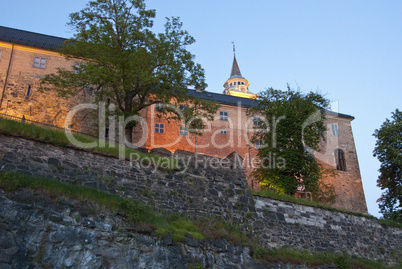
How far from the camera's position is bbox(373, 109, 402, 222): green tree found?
3244 cm

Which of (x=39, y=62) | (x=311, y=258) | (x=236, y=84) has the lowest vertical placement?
(x=311, y=258)

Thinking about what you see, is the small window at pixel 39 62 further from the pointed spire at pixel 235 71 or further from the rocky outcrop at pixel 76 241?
the pointed spire at pixel 235 71

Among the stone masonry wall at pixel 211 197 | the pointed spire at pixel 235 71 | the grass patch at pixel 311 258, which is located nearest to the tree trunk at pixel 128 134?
the stone masonry wall at pixel 211 197

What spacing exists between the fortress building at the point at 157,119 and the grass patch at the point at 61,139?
7344 millimetres

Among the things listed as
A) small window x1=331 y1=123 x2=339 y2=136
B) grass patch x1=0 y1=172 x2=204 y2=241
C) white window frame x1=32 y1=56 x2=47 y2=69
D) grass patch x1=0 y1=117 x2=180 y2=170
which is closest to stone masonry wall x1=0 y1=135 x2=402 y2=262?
grass patch x1=0 y1=117 x2=180 y2=170

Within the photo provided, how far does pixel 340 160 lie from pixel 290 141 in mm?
14580

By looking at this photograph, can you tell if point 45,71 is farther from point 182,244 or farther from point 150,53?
point 182,244

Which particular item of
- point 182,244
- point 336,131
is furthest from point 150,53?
point 336,131

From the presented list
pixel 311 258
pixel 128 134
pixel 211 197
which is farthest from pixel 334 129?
pixel 211 197

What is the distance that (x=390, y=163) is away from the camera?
112 ft

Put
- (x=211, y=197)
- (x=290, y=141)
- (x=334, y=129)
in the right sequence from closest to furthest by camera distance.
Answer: (x=211, y=197) → (x=290, y=141) → (x=334, y=129)

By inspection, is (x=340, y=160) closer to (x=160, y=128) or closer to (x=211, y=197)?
(x=160, y=128)

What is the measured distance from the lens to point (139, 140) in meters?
33.0

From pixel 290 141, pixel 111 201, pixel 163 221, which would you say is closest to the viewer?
pixel 111 201
